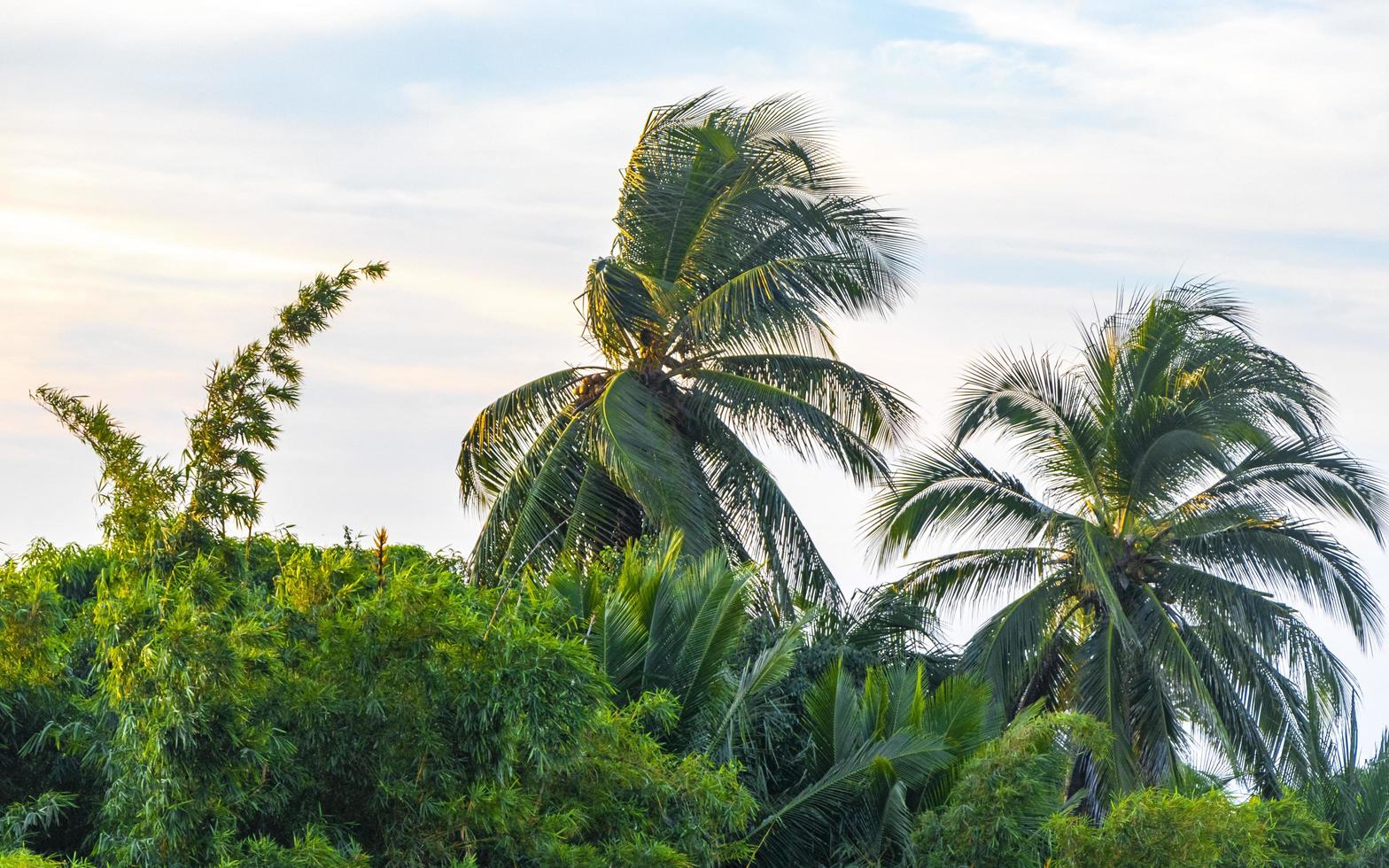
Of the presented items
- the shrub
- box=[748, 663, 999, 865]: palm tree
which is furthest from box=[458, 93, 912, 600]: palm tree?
the shrub

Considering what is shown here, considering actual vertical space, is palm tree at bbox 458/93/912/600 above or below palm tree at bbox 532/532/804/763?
above

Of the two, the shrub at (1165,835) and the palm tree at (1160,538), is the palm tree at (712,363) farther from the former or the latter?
the shrub at (1165,835)

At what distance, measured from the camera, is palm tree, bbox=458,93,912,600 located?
19234 mm

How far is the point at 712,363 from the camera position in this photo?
20281 millimetres

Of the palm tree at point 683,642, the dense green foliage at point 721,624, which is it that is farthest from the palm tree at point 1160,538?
the palm tree at point 683,642

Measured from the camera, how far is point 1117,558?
19.9 metres

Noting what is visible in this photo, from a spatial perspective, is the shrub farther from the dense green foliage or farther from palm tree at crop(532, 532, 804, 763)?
palm tree at crop(532, 532, 804, 763)

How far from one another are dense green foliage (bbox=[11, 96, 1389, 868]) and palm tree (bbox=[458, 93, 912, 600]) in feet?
0.17

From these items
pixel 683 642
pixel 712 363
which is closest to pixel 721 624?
pixel 683 642

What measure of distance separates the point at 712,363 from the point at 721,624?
690cm

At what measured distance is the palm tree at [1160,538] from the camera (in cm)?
1897

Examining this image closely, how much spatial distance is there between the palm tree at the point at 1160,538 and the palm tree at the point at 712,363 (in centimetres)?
166

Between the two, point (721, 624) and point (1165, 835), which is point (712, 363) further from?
point (1165, 835)

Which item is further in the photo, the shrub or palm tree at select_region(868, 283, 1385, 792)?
palm tree at select_region(868, 283, 1385, 792)
